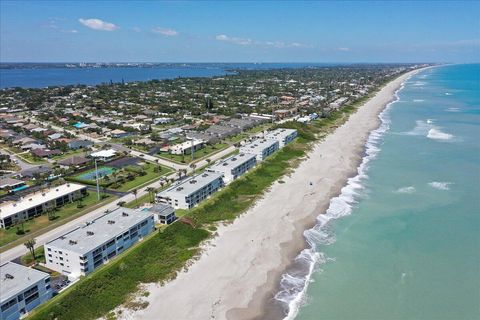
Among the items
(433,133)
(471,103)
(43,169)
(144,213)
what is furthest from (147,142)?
(471,103)

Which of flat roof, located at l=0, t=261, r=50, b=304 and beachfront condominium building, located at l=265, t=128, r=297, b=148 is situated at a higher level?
beachfront condominium building, located at l=265, t=128, r=297, b=148

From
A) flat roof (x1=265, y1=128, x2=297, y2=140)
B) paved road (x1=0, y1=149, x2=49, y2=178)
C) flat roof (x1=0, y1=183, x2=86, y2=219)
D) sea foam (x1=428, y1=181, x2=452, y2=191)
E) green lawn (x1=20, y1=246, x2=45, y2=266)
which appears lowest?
green lawn (x1=20, y1=246, x2=45, y2=266)

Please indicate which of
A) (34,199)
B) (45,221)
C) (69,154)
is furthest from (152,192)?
(69,154)

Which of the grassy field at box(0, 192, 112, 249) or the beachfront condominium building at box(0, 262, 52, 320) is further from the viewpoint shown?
the grassy field at box(0, 192, 112, 249)

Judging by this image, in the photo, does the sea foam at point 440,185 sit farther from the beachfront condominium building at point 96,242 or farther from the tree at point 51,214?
the tree at point 51,214

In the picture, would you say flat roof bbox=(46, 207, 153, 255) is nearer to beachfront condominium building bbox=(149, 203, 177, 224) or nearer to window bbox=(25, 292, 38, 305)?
beachfront condominium building bbox=(149, 203, 177, 224)

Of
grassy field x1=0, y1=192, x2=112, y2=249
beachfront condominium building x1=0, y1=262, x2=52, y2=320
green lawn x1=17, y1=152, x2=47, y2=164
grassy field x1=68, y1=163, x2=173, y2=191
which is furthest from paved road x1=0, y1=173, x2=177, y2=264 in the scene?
green lawn x1=17, y1=152, x2=47, y2=164

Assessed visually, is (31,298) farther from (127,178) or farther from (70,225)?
(127,178)

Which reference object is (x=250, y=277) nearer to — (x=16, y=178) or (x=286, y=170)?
(x=286, y=170)
